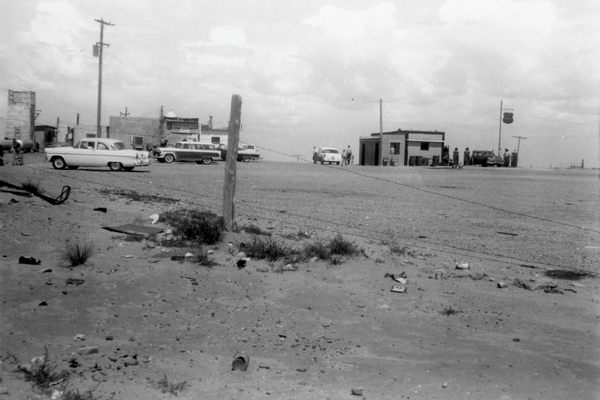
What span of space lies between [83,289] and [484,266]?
5244 millimetres

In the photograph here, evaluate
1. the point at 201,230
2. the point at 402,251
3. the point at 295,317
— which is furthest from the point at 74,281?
the point at 402,251

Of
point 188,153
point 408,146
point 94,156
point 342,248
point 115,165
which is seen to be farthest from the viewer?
point 408,146

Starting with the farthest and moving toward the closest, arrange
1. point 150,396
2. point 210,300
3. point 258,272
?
point 258,272
point 210,300
point 150,396

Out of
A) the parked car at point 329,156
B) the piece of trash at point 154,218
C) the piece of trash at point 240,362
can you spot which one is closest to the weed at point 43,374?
the piece of trash at point 240,362

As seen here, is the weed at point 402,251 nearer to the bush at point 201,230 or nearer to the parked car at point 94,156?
the bush at point 201,230

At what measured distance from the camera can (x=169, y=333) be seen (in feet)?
17.2

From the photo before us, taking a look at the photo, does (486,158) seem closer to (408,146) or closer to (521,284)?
(408,146)

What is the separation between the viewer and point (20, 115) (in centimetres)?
6097

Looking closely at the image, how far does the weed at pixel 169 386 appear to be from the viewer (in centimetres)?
409

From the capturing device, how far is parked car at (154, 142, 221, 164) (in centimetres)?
3978

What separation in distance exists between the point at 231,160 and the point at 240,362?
4.55 meters

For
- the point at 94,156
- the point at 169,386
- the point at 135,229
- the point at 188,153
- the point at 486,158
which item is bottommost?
the point at 169,386

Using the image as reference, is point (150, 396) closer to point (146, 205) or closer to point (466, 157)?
point (146, 205)

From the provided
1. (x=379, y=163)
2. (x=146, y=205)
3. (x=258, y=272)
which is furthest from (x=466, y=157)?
(x=258, y=272)
